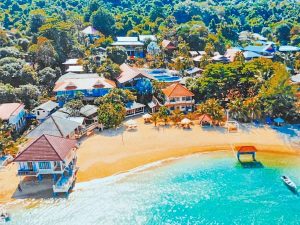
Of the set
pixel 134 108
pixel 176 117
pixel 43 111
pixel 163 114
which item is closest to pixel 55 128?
pixel 43 111

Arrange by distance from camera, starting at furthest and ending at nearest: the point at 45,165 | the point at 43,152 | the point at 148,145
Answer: the point at 148,145
the point at 45,165
the point at 43,152

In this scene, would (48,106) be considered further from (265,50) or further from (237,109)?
(265,50)

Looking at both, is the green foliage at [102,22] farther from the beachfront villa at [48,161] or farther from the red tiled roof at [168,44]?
the beachfront villa at [48,161]

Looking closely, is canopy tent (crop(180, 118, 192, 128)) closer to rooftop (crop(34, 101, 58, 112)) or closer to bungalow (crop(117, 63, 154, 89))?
bungalow (crop(117, 63, 154, 89))

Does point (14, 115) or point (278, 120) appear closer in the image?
point (14, 115)

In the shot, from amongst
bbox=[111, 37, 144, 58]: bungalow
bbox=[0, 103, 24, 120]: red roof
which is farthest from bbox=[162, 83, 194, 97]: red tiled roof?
bbox=[111, 37, 144, 58]: bungalow

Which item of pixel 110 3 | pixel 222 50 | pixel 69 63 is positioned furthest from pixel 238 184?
pixel 110 3

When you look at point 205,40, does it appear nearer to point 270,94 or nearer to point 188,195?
point 270,94
